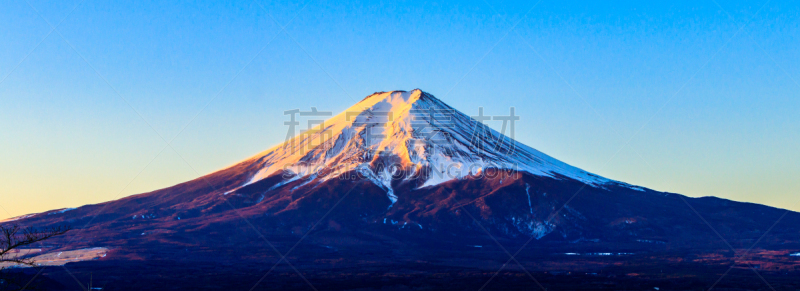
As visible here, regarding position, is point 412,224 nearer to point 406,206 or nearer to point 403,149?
point 406,206

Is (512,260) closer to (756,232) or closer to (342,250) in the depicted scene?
(342,250)

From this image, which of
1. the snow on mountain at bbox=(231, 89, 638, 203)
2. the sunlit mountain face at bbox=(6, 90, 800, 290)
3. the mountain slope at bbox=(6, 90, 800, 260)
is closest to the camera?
the sunlit mountain face at bbox=(6, 90, 800, 290)

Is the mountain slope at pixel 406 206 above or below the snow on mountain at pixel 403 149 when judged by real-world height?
below

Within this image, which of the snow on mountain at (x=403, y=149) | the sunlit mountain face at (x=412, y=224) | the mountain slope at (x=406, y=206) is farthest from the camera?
the snow on mountain at (x=403, y=149)

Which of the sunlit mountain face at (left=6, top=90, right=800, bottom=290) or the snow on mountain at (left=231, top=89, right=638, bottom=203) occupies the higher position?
the snow on mountain at (left=231, top=89, right=638, bottom=203)

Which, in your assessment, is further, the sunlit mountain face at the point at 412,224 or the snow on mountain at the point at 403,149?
the snow on mountain at the point at 403,149
